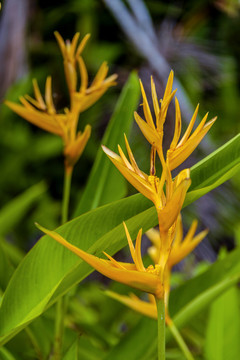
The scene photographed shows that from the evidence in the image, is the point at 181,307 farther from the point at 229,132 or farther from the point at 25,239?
the point at 25,239

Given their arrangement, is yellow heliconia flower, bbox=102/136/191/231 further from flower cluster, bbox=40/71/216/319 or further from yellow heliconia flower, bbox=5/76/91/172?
yellow heliconia flower, bbox=5/76/91/172

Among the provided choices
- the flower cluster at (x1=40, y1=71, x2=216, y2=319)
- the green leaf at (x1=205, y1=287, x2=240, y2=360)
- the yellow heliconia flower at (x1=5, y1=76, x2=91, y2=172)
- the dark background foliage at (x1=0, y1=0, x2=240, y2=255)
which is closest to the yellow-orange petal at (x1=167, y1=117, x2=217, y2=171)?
the flower cluster at (x1=40, y1=71, x2=216, y2=319)

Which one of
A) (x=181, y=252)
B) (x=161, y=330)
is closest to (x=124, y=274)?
(x=161, y=330)

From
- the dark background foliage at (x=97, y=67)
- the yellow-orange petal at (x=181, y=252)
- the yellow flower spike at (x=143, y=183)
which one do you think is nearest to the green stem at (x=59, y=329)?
the yellow-orange petal at (x=181, y=252)

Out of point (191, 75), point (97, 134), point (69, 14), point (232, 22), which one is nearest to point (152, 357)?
point (97, 134)

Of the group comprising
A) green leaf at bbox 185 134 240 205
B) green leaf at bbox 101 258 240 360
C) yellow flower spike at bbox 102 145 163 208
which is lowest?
green leaf at bbox 101 258 240 360

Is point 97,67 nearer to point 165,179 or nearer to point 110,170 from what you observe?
point 110,170

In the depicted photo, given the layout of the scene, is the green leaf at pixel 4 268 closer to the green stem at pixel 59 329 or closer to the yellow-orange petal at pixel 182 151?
the green stem at pixel 59 329
